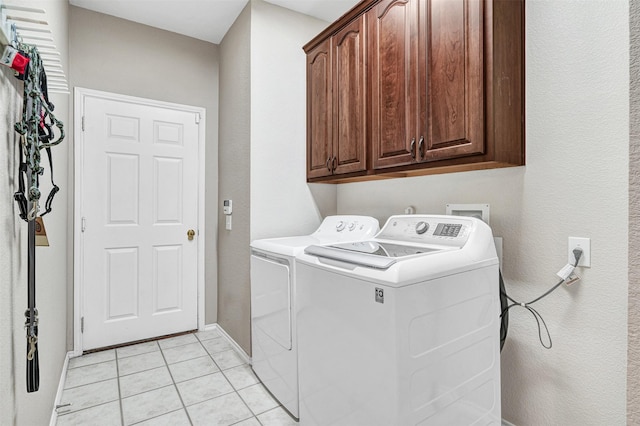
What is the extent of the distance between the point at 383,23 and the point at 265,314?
1.86m

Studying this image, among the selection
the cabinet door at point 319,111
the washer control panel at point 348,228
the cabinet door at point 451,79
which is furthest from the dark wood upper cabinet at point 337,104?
the cabinet door at point 451,79

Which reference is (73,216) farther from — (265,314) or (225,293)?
(265,314)

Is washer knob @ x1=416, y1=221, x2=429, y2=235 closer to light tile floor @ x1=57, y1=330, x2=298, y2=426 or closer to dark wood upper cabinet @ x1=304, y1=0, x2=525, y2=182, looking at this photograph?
dark wood upper cabinet @ x1=304, y1=0, x2=525, y2=182

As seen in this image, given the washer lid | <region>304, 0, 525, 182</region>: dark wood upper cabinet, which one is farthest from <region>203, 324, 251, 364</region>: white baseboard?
<region>304, 0, 525, 182</region>: dark wood upper cabinet

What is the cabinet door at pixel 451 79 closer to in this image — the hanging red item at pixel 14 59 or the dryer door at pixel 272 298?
the dryer door at pixel 272 298

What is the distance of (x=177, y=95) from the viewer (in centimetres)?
299

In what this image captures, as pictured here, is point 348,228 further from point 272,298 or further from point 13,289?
point 13,289

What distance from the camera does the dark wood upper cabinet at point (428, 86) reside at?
4.64 ft

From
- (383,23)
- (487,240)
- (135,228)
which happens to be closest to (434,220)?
(487,240)

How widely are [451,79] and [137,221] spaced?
2.61m

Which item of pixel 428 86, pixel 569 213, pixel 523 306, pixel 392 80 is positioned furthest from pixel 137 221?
pixel 569 213

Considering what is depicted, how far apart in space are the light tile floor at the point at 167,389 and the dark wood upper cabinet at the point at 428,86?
1.54 m

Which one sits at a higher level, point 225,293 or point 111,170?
point 111,170

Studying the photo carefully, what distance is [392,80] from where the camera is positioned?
180cm
